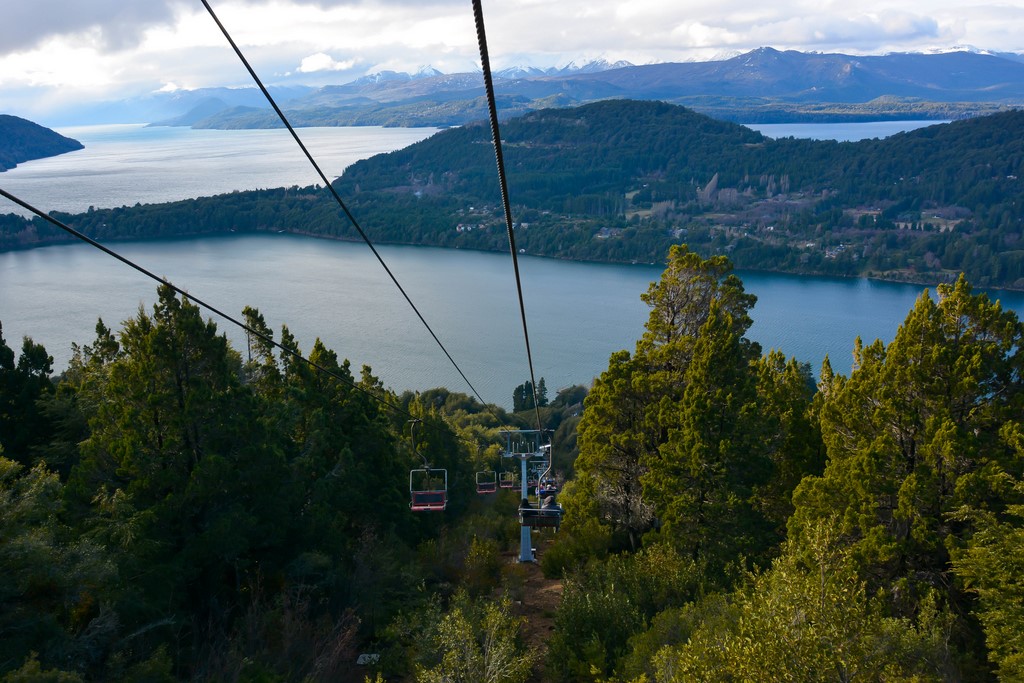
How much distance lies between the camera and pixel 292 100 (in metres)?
196

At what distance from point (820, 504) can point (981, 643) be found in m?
2.03

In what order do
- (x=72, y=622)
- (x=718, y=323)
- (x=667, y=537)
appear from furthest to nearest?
1. (x=718, y=323)
2. (x=667, y=537)
3. (x=72, y=622)

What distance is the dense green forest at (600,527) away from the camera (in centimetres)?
639

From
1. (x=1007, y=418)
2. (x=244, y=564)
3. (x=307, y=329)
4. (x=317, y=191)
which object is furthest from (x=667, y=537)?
(x=317, y=191)

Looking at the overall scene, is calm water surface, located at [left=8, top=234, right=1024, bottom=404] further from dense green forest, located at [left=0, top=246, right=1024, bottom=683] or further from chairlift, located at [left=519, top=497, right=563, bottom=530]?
chairlift, located at [left=519, top=497, right=563, bottom=530]

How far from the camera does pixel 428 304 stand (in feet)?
162

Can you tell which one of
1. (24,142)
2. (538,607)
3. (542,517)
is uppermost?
(24,142)

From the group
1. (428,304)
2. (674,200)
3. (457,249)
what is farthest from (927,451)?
(674,200)

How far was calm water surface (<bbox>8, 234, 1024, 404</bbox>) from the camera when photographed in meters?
38.6

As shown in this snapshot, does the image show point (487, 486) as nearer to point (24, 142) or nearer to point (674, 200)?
point (674, 200)

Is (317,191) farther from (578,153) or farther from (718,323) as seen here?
(718,323)

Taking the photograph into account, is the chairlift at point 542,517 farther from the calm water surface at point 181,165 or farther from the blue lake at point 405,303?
the calm water surface at point 181,165

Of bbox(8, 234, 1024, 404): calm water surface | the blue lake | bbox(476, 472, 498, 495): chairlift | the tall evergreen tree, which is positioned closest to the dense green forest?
the tall evergreen tree

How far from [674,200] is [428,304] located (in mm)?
48276
